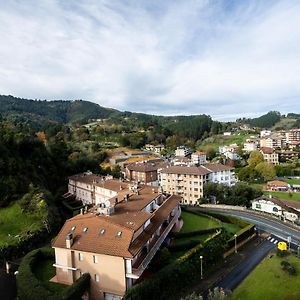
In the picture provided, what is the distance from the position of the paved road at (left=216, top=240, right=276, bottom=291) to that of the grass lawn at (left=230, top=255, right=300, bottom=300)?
700 millimetres

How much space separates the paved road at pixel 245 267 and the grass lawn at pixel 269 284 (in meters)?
0.70

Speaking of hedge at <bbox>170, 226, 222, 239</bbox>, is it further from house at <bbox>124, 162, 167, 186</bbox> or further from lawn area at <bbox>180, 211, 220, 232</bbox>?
house at <bbox>124, 162, 167, 186</bbox>

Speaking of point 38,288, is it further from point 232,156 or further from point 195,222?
point 232,156

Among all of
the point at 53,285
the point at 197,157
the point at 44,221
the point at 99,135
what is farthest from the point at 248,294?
the point at 99,135

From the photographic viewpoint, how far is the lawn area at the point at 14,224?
1778 inches

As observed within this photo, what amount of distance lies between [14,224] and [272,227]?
40.8 m

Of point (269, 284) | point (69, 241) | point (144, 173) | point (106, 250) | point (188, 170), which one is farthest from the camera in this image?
point (144, 173)

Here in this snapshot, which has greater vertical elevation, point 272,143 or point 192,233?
point 272,143

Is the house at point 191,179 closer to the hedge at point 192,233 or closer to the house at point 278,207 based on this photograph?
the house at point 278,207

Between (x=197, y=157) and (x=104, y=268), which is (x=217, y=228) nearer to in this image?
(x=104, y=268)

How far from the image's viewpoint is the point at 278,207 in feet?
219

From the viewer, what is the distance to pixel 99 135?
592 ft

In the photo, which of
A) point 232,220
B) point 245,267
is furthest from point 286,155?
point 245,267

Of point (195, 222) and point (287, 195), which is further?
point (287, 195)
